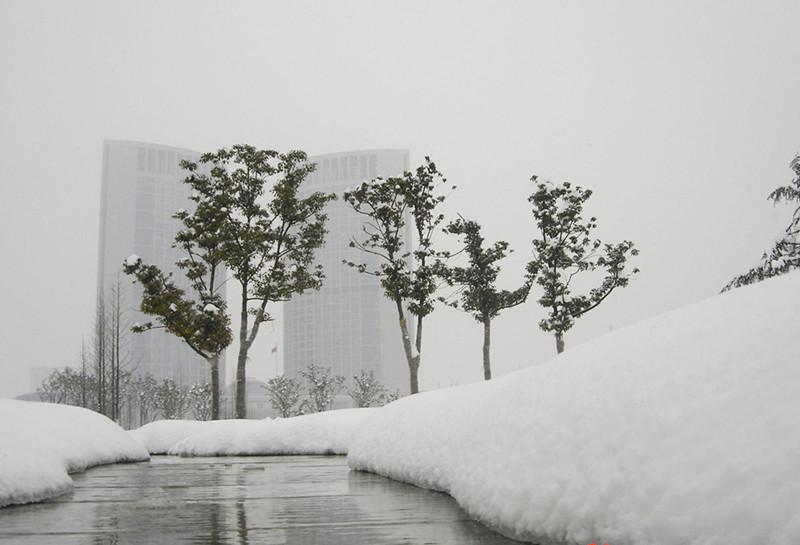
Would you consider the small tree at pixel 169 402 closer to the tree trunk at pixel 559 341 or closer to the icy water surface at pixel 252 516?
the tree trunk at pixel 559 341

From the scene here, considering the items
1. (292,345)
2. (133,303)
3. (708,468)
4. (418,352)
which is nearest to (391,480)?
(708,468)

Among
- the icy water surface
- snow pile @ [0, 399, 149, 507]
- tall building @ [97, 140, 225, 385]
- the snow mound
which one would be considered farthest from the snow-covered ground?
tall building @ [97, 140, 225, 385]

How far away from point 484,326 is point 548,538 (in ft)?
74.1

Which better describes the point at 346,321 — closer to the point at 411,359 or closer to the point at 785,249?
the point at 411,359

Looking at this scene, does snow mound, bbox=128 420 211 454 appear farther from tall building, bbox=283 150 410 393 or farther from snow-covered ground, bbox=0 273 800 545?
tall building, bbox=283 150 410 393

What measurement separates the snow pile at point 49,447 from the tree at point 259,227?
13.4 m

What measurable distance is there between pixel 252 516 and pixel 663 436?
2235mm

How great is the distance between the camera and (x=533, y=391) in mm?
2988

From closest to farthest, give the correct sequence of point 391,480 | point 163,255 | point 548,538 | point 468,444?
1. point 548,538
2. point 468,444
3. point 391,480
4. point 163,255

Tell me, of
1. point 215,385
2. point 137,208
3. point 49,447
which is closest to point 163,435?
point 215,385

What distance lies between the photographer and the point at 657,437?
191 cm

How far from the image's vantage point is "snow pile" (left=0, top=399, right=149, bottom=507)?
4059 millimetres

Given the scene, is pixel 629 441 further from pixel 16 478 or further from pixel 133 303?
pixel 133 303

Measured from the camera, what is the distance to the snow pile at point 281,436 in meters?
11.1
